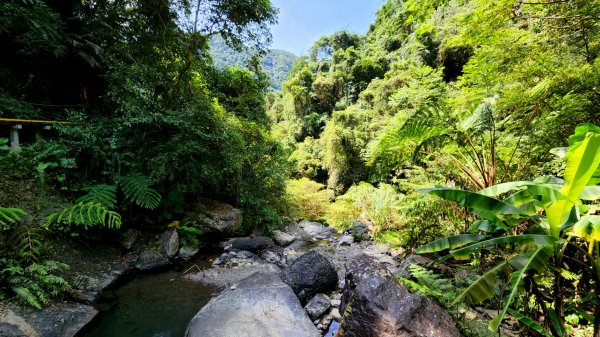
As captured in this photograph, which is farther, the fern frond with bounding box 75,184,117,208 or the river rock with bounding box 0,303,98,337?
the fern frond with bounding box 75,184,117,208

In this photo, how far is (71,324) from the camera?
3164mm

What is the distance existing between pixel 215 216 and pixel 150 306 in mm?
2761

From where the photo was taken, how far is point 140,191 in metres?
4.95

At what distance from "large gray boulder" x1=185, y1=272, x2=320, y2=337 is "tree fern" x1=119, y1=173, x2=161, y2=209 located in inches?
92.4

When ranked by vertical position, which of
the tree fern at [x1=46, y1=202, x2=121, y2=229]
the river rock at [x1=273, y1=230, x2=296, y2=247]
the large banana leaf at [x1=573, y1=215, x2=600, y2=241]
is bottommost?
the river rock at [x1=273, y1=230, x2=296, y2=247]

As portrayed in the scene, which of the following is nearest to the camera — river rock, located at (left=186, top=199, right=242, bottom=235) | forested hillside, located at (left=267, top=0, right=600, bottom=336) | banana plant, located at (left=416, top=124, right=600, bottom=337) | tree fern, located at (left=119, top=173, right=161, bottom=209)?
banana plant, located at (left=416, top=124, right=600, bottom=337)

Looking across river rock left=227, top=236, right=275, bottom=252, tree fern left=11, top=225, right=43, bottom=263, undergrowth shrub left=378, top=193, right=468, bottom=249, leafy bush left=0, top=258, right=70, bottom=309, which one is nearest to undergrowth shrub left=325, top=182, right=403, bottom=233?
undergrowth shrub left=378, top=193, right=468, bottom=249

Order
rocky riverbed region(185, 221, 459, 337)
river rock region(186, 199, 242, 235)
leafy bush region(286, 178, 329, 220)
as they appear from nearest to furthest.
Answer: rocky riverbed region(185, 221, 459, 337) < river rock region(186, 199, 242, 235) < leafy bush region(286, 178, 329, 220)

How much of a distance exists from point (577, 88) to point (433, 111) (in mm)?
1512

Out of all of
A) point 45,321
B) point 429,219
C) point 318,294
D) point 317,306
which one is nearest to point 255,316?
point 317,306

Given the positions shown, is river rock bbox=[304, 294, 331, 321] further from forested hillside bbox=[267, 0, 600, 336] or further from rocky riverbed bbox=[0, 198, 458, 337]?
forested hillside bbox=[267, 0, 600, 336]

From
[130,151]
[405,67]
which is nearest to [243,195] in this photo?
[130,151]

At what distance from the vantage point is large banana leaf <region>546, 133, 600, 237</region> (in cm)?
154

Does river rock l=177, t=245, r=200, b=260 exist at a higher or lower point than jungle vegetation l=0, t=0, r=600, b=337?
lower
